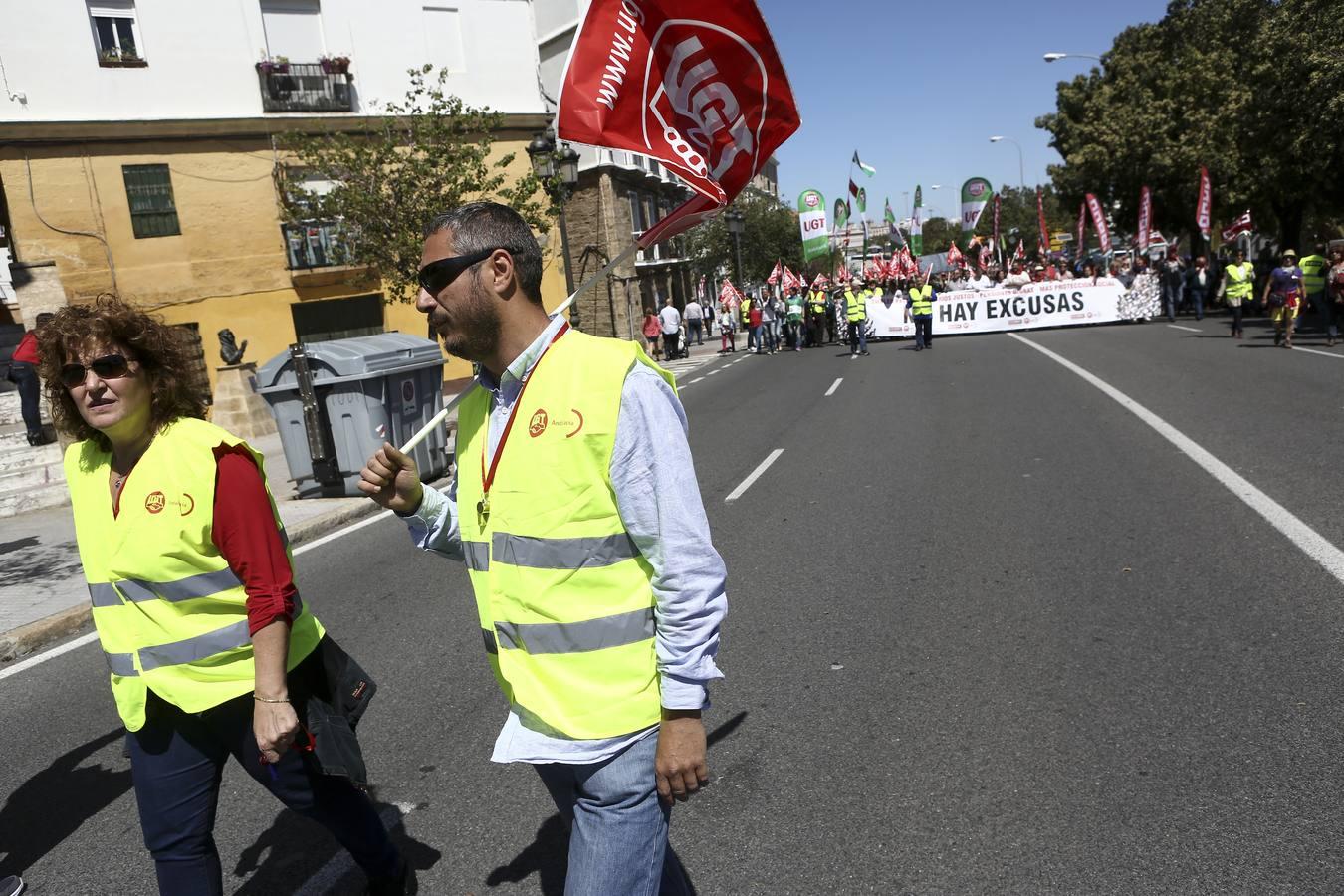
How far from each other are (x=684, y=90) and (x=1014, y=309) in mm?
27048

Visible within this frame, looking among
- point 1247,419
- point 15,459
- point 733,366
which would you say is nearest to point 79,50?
point 15,459

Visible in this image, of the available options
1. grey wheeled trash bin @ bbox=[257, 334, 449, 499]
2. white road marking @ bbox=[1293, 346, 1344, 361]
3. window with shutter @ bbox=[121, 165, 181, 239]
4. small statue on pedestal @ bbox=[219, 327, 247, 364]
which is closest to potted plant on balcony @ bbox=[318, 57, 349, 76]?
window with shutter @ bbox=[121, 165, 181, 239]

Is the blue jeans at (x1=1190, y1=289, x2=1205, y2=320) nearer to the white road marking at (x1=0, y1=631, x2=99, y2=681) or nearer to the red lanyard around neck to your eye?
the white road marking at (x1=0, y1=631, x2=99, y2=681)

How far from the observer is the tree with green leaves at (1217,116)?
2092cm

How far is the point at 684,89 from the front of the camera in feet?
10.2

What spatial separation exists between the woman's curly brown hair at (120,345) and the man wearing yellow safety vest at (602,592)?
105cm

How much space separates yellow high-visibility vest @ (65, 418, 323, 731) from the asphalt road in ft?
3.57

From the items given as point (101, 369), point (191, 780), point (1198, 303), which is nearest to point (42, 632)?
point (191, 780)

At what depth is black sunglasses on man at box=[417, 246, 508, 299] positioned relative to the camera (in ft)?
6.93

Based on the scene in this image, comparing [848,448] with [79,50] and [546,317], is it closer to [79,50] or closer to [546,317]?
[546,317]

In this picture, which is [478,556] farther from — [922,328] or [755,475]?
[922,328]

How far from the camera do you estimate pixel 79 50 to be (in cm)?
2188

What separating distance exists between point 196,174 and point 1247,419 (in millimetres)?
22426

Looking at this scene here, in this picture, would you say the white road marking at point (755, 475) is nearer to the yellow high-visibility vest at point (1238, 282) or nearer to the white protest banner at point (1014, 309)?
the yellow high-visibility vest at point (1238, 282)
